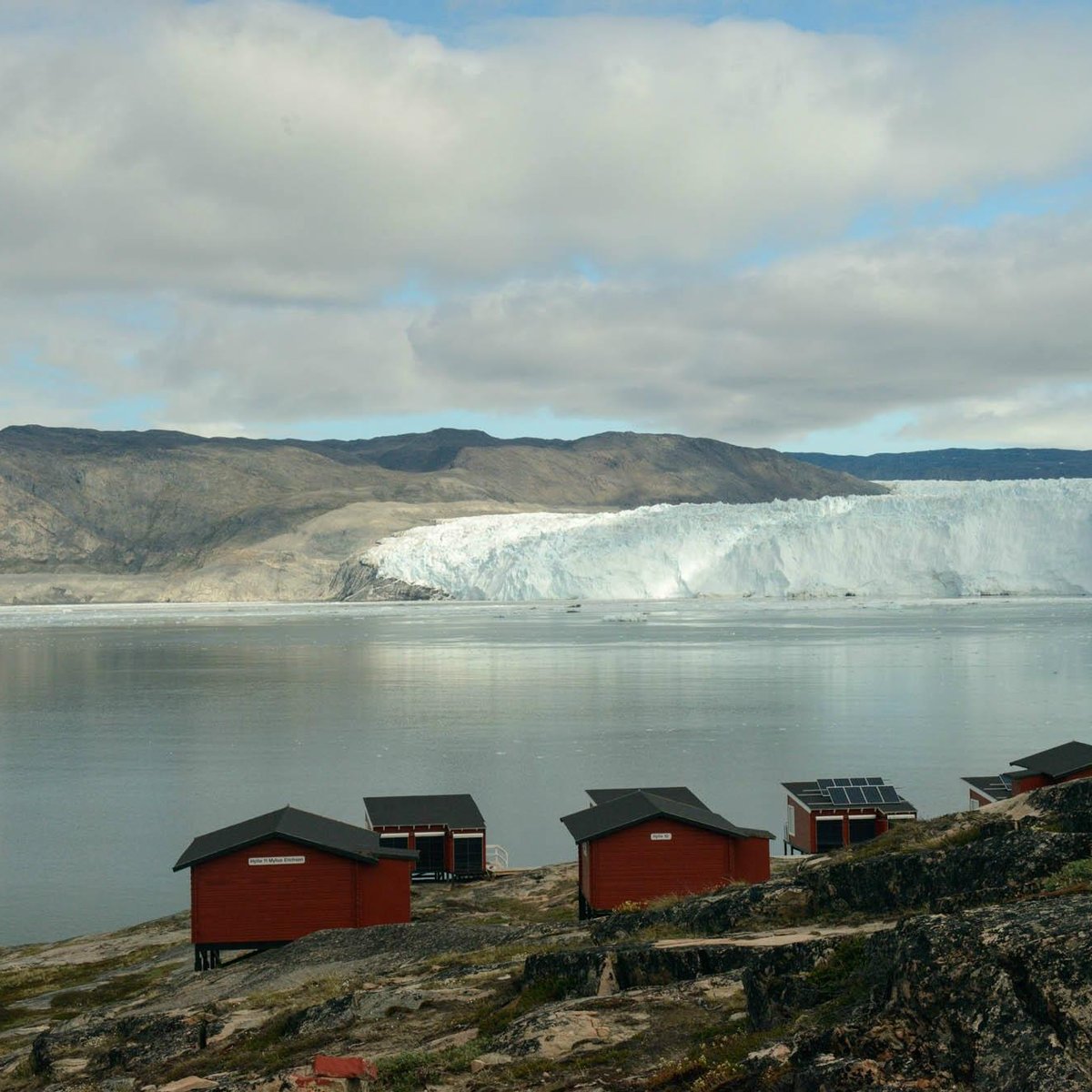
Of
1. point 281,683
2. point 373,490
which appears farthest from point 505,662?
point 373,490

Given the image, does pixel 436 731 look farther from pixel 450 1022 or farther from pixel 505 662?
pixel 450 1022

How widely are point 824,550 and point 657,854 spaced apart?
237ft

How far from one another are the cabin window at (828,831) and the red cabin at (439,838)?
17.8 ft

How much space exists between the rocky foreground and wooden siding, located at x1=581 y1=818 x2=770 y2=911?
2.48m

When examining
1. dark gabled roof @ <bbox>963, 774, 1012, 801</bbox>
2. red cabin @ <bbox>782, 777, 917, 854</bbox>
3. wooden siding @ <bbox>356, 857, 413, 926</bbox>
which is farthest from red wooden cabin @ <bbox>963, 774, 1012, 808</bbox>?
wooden siding @ <bbox>356, 857, 413, 926</bbox>

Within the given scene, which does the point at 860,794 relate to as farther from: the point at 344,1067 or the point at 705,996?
the point at 344,1067

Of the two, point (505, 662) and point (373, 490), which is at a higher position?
point (373, 490)

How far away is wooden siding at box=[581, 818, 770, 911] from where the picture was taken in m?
17.1

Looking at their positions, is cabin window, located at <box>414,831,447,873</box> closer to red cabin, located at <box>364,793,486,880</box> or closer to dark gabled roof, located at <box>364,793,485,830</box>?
red cabin, located at <box>364,793,486,880</box>

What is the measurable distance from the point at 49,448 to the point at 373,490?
54998 millimetres

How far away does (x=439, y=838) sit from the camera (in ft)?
68.0

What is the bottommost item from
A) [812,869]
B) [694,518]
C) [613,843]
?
[613,843]

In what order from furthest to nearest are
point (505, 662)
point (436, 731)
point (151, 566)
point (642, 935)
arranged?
point (151, 566)
point (505, 662)
point (436, 731)
point (642, 935)

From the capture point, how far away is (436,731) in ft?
116
